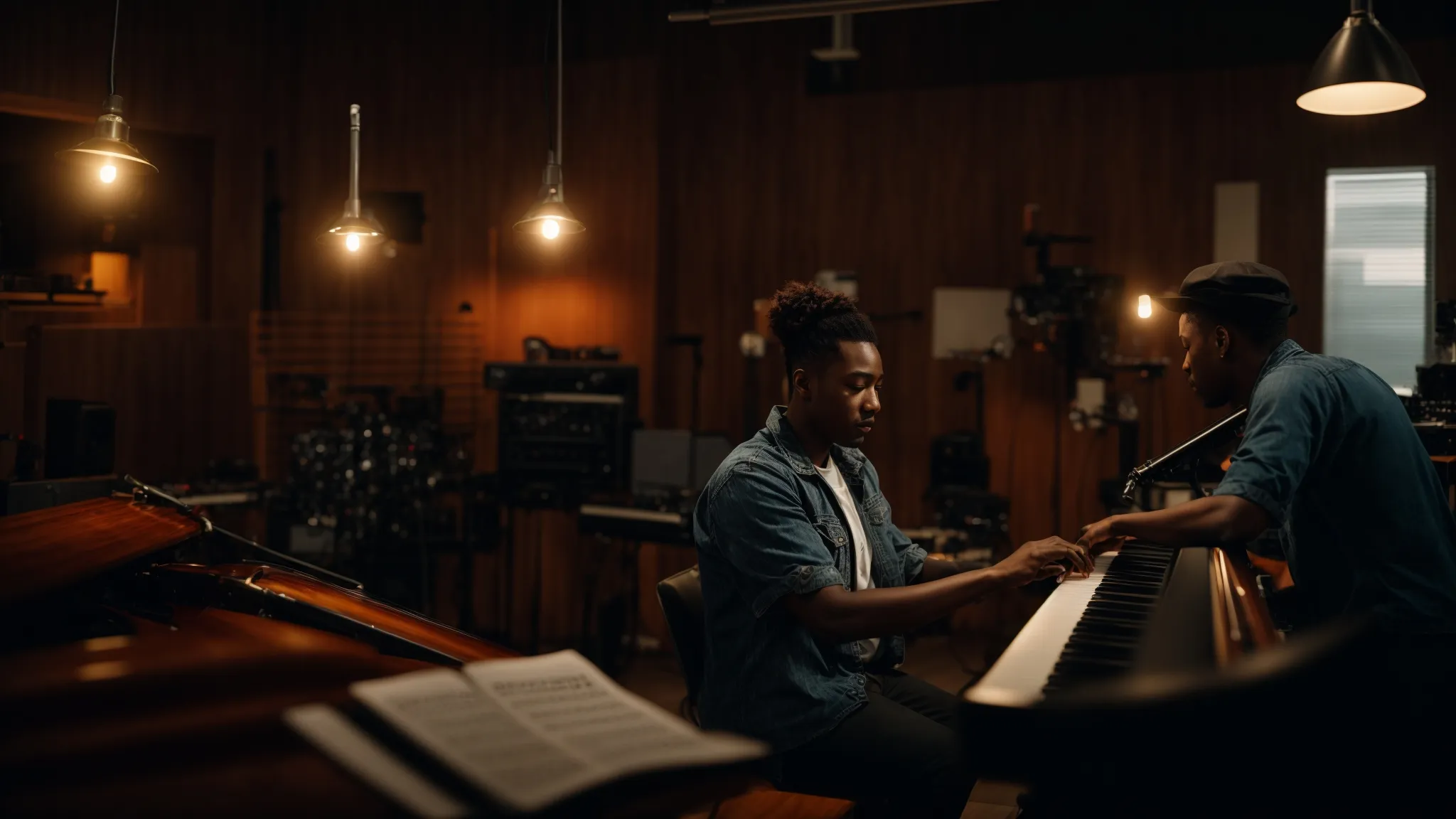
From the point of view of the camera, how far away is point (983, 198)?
23.8ft

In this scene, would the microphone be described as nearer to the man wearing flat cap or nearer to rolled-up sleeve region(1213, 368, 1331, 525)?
the man wearing flat cap

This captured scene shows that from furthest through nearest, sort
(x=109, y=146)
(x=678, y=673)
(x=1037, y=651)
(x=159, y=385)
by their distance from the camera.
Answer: (x=159, y=385) → (x=678, y=673) → (x=109, y=146) → (x=1037, y=651)

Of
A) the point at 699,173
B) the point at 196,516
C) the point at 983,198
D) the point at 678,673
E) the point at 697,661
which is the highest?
the point at 699,173

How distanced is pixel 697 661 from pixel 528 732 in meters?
1.47

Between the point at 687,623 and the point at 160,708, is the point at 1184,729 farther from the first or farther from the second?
the point at 687,623

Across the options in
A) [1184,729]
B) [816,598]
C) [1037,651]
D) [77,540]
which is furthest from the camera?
[816,598]

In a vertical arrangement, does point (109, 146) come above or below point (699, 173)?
below

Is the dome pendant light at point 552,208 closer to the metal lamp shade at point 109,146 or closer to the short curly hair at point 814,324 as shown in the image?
the metal lamp shade at point 109,146

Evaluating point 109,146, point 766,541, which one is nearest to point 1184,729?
point 766,541

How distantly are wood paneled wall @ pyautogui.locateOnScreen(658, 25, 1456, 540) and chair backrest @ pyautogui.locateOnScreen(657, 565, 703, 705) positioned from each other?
4.68 meters

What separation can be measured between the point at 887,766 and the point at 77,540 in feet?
5.38

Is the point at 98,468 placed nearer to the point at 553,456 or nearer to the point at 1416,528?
the point at 553,456

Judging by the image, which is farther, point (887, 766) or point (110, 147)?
point (110, 147)

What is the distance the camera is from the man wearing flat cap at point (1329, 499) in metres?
2.37
